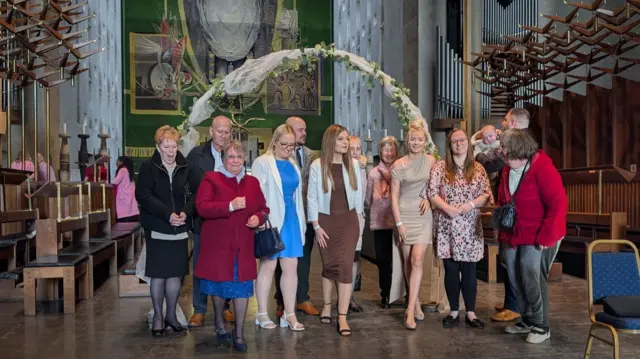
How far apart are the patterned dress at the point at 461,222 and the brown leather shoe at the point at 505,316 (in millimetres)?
589

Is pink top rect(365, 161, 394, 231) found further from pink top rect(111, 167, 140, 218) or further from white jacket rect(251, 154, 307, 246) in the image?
pink top rect(111, 167, 140, 218)

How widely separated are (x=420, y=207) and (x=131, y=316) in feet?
8.21

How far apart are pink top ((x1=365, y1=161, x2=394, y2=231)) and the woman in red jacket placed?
131 cm

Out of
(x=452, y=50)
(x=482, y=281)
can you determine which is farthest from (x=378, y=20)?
Answer: (x=482, y=281)

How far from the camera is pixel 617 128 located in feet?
29.0

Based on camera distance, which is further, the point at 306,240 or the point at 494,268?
the point at 494,268

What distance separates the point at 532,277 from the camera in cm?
416

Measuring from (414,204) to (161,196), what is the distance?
6.12ft

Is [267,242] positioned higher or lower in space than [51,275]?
higher

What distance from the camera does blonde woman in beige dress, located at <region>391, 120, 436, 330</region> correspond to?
4.83 metres

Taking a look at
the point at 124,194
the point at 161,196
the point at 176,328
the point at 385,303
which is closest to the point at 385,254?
the point at 385,303

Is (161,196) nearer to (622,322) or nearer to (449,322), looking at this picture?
(449,322)

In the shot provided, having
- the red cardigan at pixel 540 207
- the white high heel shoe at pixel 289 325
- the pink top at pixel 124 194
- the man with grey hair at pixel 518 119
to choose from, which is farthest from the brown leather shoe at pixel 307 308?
the pink top at pixel 124 194

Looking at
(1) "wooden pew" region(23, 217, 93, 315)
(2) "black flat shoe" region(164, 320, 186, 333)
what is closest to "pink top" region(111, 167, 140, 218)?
(1) "wooden pew" region(23, 217, 93, 315)
